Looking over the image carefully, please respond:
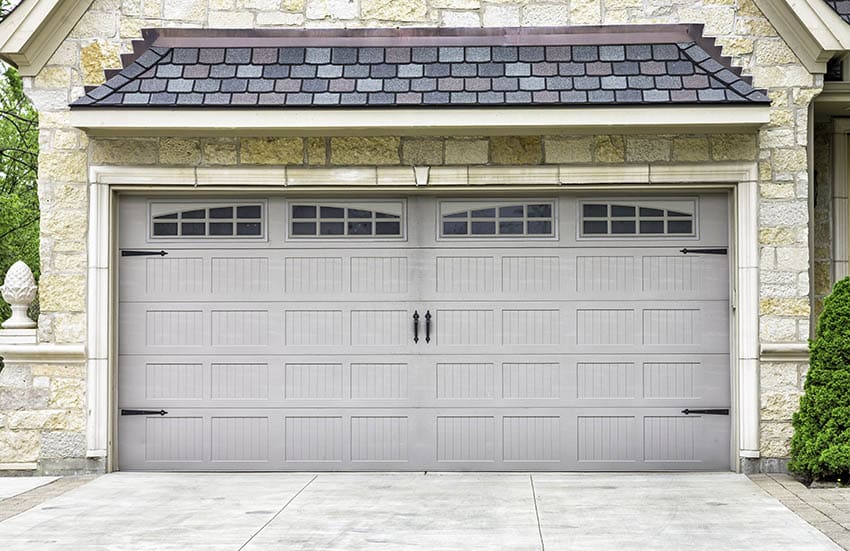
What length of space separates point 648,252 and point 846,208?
2088 millimetres

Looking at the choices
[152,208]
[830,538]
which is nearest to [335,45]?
[152,208]

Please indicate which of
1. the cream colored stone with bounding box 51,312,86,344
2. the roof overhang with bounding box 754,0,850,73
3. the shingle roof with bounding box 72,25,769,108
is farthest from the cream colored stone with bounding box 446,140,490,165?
the cream colored stone with bounding box 51,312,86,344

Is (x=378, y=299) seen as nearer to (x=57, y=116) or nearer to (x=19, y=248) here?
(x=57, y=116)

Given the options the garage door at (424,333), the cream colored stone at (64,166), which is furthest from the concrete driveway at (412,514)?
the cream colored stone at (64,166)

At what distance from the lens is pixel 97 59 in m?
10.1

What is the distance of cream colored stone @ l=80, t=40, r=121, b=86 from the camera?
10.1 metres

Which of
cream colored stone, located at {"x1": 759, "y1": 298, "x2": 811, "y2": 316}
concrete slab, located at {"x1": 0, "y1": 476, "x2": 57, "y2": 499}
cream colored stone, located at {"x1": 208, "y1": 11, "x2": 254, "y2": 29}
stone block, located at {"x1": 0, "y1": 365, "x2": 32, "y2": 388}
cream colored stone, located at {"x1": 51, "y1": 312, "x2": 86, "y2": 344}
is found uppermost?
cream colored stone, located at {"x1": 208, "y1": 11, "x2": 254, "y2": 29}

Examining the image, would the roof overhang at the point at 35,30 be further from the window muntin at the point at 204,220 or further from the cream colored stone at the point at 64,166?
the window muntin at the point at 204,220

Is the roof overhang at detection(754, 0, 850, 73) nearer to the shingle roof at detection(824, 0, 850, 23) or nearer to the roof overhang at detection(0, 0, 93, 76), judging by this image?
the shingle roof at detection(824, 0, 850, 23)

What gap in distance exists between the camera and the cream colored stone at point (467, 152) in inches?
394

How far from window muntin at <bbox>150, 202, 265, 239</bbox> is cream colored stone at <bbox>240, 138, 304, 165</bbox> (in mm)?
454

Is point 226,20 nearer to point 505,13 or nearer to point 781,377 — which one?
point 505,13

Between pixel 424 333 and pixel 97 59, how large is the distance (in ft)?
12.2

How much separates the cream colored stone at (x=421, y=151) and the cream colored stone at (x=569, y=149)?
3.03 feet
